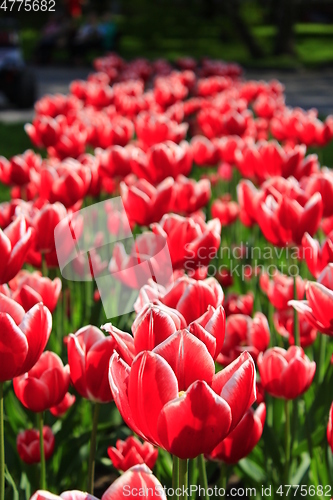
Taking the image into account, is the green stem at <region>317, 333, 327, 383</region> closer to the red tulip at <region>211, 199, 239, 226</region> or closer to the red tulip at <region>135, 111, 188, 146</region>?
the red tulip at <region>211, 199, 239, 226</region>

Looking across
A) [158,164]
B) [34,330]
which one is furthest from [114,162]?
[34,330]

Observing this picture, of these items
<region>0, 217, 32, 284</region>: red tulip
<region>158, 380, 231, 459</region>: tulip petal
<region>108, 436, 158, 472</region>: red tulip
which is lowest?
<region>108, 436, 158, 472</region>: red tulip

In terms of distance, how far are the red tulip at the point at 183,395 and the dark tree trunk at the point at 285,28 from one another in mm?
23161

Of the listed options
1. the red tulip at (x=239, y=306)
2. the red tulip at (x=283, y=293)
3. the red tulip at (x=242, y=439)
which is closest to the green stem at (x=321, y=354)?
the red tulip at (x=283, y=293)

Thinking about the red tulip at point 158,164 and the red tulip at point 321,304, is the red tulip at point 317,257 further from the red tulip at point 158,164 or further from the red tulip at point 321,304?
the red tulip at point 158,164

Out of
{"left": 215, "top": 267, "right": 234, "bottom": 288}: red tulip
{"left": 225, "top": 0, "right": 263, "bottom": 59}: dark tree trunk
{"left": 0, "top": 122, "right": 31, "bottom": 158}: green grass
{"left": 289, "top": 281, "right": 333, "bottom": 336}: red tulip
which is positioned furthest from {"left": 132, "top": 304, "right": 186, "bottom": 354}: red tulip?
{"left": 225, "top": 0, "right": 263, "bottom": 59}: dark tree trunk

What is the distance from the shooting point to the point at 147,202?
214 centimetres

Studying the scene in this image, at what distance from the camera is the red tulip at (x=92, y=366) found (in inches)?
50.6

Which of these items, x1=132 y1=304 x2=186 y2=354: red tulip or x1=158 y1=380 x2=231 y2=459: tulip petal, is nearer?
x1=158 y1=380 x2=231 y2=459: tulip petal

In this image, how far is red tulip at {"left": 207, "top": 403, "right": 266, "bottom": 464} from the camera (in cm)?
137

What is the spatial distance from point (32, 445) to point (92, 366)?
16.0 inches

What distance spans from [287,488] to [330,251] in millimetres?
541

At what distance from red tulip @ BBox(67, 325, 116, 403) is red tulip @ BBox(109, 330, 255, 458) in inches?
12.1

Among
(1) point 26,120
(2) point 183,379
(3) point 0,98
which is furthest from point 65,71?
(2) point 183,379
